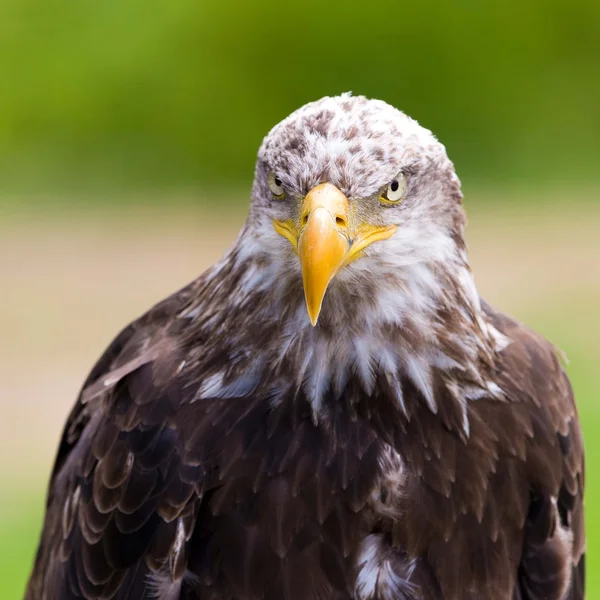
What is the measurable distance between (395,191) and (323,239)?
0.25 metres

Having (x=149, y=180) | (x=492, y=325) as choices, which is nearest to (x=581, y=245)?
(x=149, y=180)

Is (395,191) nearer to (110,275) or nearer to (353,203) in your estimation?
(353,203)

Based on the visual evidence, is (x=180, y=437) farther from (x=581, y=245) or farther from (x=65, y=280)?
(x=581, y=245)

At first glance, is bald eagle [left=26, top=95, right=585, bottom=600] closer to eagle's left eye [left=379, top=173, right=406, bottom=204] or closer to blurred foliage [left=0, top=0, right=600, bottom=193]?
eagle's left eye [left=379, top=173, right=406, bottom=204]

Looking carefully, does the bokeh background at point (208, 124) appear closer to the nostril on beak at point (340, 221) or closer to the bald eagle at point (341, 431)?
the bald eagle at point (341, 431)

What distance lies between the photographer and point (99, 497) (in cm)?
258

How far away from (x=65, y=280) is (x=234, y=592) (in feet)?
18.1

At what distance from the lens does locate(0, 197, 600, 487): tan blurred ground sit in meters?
6.66

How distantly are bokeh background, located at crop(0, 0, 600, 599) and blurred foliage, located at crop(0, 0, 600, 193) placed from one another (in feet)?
0.04

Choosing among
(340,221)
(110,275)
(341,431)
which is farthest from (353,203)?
(110,275)

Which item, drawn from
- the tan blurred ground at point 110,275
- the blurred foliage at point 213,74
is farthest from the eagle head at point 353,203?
the blurred foliage at point 213,74

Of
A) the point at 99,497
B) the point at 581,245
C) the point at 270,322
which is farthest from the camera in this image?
the point at 581,245

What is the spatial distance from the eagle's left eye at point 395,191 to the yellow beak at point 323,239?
0.08 m

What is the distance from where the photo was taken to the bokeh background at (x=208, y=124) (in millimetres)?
7773
